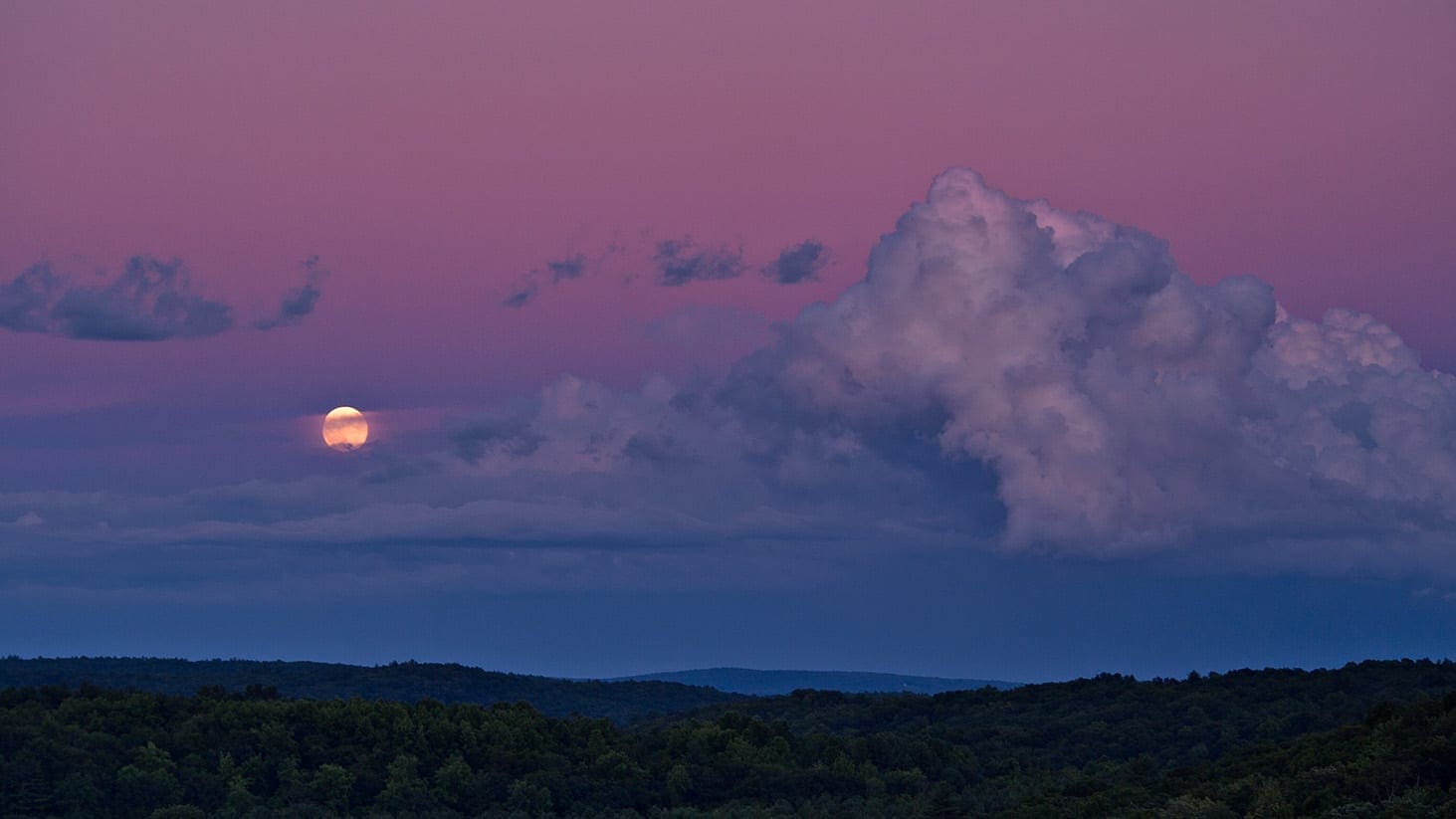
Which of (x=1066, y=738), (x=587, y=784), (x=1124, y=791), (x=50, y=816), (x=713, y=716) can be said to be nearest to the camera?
(x=1124, y=791)

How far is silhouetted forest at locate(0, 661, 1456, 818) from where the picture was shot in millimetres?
114875

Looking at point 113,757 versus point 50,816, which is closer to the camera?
point 50,816

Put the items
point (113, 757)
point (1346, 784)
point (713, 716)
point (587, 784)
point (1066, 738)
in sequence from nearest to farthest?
point (1346, 784) → point (113, 757) → point (587, 784) → point (1066, 738) → point (713, 716)

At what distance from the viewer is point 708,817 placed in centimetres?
11875

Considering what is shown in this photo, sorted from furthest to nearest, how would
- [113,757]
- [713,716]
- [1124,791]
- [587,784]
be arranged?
1. [713,716]
2. [587,784]
3. [113,757]
4. [1124,791]

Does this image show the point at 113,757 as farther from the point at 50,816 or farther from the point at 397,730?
the point at 397,730

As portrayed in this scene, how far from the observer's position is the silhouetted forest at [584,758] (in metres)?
115

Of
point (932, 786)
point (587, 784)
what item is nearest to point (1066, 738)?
point (932, 786)

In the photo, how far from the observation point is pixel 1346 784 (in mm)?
71125

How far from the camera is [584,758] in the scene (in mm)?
137750

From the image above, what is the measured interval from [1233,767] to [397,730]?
67.1m

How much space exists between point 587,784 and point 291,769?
2069 cm

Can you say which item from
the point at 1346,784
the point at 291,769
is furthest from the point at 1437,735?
the point at 291,769

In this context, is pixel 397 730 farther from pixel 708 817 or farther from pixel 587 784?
pixel 708 817
